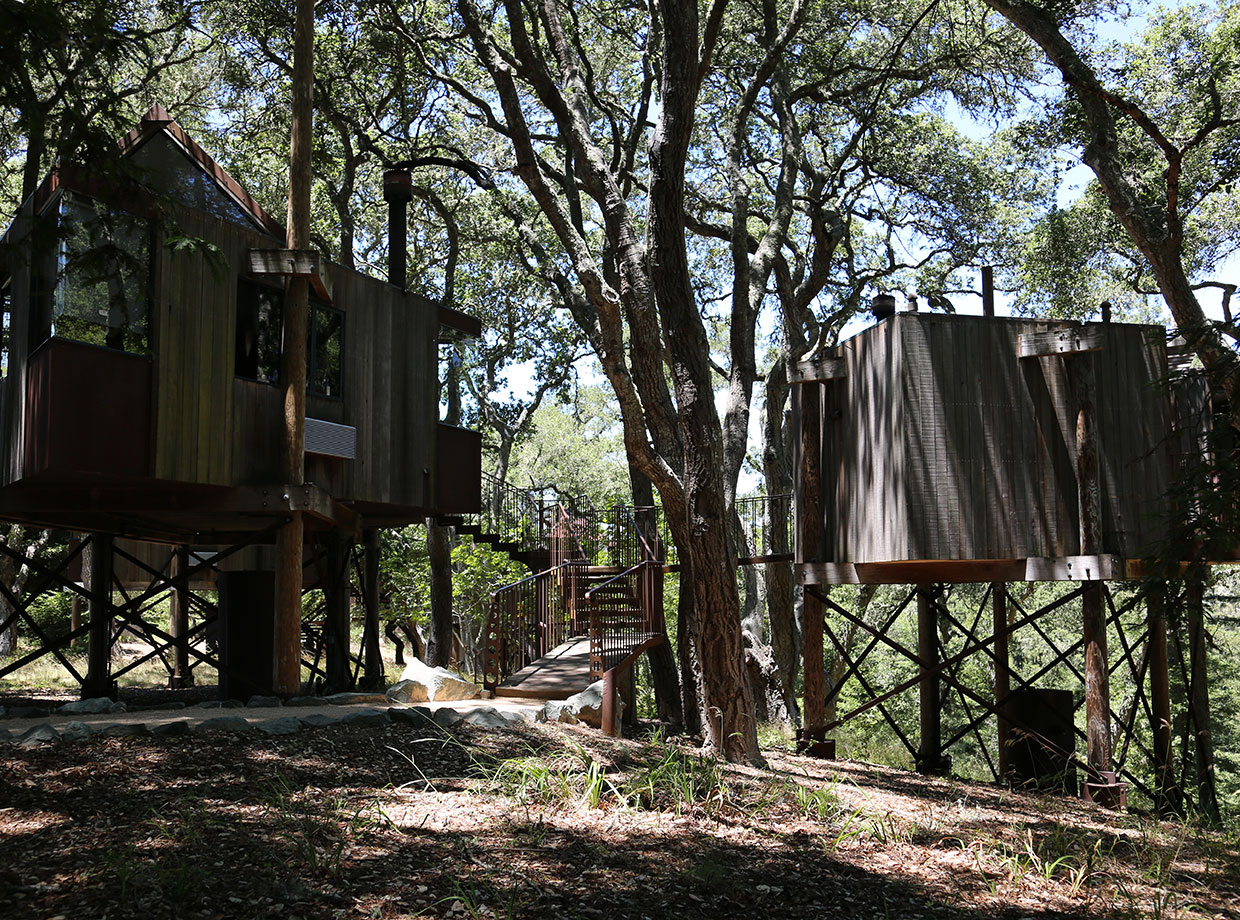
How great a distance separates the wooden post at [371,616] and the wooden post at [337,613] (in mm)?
1035

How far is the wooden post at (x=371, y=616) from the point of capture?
17859mm

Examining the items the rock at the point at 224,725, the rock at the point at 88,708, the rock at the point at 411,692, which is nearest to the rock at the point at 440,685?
the rock at the point at 411,692

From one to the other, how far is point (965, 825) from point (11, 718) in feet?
28.8

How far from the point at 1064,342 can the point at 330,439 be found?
9.11 meters

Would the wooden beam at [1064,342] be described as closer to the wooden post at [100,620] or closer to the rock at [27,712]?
the rock at [27,712]

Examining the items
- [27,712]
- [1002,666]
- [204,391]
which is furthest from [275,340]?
[1002,666]

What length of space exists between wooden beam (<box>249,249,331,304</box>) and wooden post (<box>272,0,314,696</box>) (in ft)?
0.50

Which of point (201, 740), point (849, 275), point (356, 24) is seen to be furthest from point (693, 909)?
point (849, 275)

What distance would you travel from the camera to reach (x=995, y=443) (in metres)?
12.1

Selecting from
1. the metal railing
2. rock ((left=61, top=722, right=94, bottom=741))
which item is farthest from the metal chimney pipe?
rock ((left=61, top=722, right=94, bottom=741))

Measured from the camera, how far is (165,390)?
12.1m

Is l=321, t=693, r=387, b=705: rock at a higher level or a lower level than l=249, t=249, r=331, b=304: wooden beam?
lower

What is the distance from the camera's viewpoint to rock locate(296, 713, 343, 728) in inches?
399

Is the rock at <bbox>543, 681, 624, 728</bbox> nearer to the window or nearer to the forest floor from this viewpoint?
the forest floor
